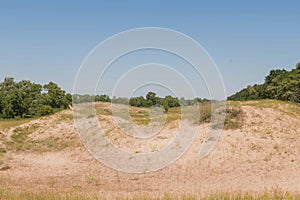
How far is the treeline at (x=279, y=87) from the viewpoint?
147 feet

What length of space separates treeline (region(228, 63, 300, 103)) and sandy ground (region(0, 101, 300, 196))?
25559mm

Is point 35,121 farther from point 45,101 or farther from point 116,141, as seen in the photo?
point 45,101

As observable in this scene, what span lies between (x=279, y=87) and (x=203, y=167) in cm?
3491

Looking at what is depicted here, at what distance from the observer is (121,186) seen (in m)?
13.0

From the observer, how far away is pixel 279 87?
47.9 metres

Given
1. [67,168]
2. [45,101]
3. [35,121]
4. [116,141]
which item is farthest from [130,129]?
[45,101]

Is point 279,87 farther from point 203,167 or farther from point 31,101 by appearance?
point 203,167

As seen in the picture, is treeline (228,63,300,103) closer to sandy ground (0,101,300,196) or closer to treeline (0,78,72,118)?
treeline (0,78,72,118)

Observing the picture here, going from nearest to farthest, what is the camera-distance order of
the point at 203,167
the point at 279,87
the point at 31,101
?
1. the point at 203,167
2. the point at 31,101
3. the point at 279,87

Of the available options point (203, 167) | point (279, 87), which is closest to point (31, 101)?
point (279, 87)

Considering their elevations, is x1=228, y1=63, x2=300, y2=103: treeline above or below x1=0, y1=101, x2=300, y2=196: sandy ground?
above

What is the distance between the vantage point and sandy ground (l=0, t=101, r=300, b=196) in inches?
508

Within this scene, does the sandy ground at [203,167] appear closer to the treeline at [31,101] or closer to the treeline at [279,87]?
the treeline at [31,101]

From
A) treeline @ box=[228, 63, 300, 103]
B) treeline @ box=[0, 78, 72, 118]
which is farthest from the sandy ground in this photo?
treeline @ box=[228, 63, 300, 103]
